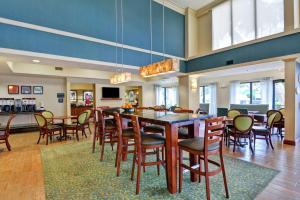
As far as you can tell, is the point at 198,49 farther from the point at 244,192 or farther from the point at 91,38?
the point at 244,192

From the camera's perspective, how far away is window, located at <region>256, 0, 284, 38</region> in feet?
16.4

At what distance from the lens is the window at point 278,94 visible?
289 inches

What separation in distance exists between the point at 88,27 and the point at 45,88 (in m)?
4.58

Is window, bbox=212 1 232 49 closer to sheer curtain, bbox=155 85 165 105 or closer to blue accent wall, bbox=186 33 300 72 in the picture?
blue accent wall, bbox=186 33 300 72

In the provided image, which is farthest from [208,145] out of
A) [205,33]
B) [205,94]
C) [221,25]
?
[205,94]

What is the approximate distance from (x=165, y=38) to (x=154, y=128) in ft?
13.6

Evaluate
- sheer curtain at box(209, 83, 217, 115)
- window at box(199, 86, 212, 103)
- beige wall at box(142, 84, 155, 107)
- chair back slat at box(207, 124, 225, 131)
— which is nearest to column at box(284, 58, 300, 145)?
chair back slat at box(207, 124, 225, 131)

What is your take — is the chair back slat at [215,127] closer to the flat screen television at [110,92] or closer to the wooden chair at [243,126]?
the wooden chair at [243,126]

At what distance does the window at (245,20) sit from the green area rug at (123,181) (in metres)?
4.43

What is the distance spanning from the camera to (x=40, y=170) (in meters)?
2.92

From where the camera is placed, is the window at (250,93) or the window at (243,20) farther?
the window at (250,93)

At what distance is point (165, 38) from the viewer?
6316 mm

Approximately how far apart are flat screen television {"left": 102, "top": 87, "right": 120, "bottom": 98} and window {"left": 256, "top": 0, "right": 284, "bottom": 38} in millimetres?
7307

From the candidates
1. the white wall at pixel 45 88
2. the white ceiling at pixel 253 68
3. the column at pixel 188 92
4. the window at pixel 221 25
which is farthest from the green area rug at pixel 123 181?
the white wall at pixel 45 88
